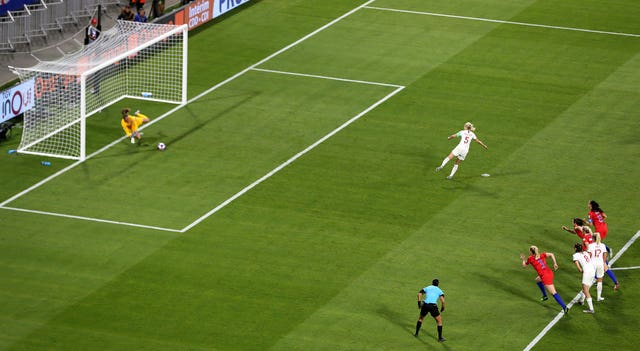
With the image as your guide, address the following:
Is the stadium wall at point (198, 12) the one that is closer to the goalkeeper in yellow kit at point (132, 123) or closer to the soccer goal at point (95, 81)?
the soccer goal at point (95, 81)

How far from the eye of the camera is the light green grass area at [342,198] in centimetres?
3158

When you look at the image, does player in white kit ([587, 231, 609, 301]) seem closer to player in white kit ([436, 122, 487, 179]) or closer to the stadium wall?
player in white kit ([436, 122, 487, 179])

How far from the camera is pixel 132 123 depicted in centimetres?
4231

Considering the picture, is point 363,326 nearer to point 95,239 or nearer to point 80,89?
point 95,239

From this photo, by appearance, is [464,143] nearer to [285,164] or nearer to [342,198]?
[342,198]

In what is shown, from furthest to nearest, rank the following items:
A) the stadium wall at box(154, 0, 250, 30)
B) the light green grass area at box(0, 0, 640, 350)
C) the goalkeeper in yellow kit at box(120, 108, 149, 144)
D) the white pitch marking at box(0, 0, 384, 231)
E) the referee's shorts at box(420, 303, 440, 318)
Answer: the stadium wall at box(154, 0, 250, 30), the goalkeeper in yellow kit at box(120, 108, 149, 144), the white pitch marking at box(0, 0, 384, 231), the light green grass area at box(0, 0, 640, 350), the referee's shorts at box(420, 303, 440, 318)

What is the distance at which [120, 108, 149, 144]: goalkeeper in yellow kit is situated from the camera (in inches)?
1664

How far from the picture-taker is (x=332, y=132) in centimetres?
4375

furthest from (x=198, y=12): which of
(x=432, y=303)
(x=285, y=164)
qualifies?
(x=432, y=303)

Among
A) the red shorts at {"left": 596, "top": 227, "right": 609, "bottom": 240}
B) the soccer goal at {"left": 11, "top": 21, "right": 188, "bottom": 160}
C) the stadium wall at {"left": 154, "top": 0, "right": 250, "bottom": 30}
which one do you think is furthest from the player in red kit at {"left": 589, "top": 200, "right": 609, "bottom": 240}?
the stadium wall at {"left": 154, "top": 0, "right": 250, "bottom": 30}

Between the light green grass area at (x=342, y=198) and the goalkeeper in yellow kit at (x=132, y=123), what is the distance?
0.50 m

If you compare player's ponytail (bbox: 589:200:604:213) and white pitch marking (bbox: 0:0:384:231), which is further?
white pitch marking (bbox: 0:0:384:231)

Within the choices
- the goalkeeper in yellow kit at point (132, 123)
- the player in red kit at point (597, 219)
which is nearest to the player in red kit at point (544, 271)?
the player in red kit at point (597, 219)

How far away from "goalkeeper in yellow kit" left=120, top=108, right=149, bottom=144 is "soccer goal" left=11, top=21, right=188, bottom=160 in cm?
141
